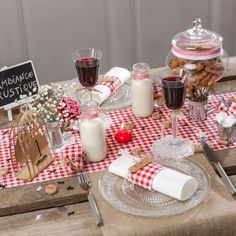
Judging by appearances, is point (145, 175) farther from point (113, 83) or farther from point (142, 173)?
point (113, 83)

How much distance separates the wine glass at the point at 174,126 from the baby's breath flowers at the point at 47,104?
33cm

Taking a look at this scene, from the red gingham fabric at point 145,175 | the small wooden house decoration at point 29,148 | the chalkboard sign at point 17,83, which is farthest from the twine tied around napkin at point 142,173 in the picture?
the chalkboard sign at point 17,83

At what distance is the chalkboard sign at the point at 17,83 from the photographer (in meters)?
1.80

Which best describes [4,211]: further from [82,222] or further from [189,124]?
[189,124]

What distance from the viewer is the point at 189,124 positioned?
177cm

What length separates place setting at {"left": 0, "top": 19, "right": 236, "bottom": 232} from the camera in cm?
140

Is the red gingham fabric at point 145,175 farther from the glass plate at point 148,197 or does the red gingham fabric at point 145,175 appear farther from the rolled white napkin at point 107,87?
the rolled white napkin at point 107,87

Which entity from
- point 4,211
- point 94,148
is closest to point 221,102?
point 94,148

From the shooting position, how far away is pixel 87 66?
168 cm

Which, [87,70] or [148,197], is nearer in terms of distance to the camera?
[148,197]

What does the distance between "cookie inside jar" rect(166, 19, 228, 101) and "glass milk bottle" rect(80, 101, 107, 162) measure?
332mm

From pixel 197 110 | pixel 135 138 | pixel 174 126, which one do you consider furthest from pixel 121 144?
pixel 197 110

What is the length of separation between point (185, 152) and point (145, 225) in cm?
37

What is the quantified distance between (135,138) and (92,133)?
20 cm
